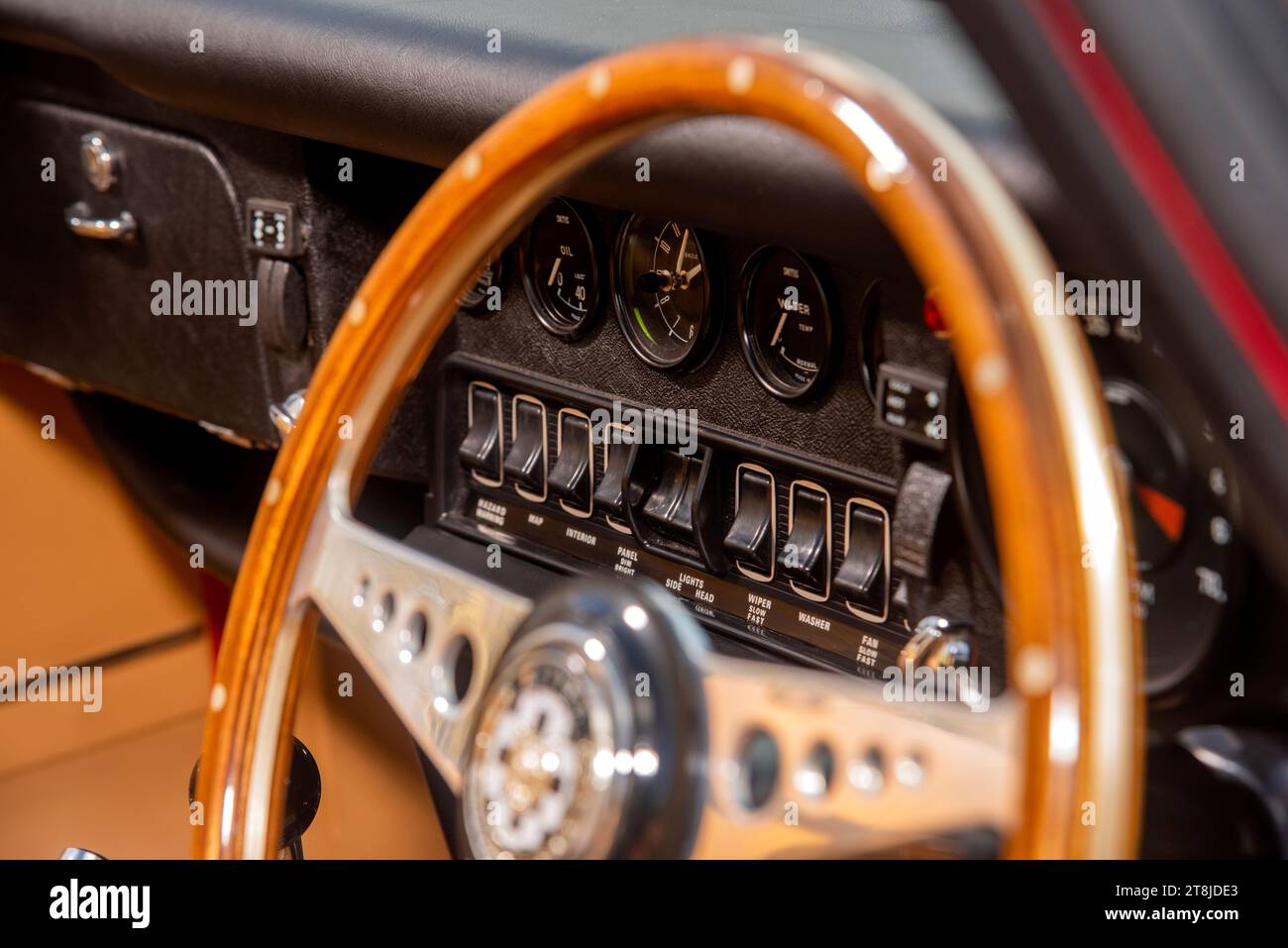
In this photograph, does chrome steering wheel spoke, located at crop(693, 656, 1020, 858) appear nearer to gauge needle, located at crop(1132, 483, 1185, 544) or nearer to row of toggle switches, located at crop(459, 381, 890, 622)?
gauge needle, located at crop(1132, 483, 1185, 544)

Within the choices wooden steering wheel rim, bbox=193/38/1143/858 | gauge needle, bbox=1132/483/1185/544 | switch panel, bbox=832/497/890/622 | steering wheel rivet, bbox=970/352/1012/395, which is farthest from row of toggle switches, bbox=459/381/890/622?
steering wheel rivet, bbox=970/352/1012/395

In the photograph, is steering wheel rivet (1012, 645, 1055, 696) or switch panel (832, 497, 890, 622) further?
switch panel (832, 497, 890, 622)

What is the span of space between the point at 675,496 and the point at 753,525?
71mm

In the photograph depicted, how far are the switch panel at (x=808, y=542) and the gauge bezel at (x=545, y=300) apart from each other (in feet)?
0.73

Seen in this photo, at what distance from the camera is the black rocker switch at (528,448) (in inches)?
47.0

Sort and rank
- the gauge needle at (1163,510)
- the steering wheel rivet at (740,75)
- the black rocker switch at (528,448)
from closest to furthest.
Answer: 1. the steering wheel rivet at (740,75)
2. the gauge needle at (1163,510)
3. the black rocker switch at (528,448)

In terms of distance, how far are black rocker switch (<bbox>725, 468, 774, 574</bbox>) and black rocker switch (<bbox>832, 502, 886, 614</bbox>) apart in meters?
0.06

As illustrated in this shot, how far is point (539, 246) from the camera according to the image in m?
1.17

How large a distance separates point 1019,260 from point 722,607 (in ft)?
1.97

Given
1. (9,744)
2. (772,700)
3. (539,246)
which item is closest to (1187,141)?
(772,700)

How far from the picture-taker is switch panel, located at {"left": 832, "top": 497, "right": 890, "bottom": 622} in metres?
0.97

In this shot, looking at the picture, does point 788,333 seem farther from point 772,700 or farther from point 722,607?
point 772,700

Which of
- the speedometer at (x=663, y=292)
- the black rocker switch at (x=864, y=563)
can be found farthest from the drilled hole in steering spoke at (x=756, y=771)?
the speedometer at (x=663, y=292)

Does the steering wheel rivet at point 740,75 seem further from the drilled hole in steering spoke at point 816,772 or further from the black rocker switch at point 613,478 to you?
the black rocker switch at point 613,478
